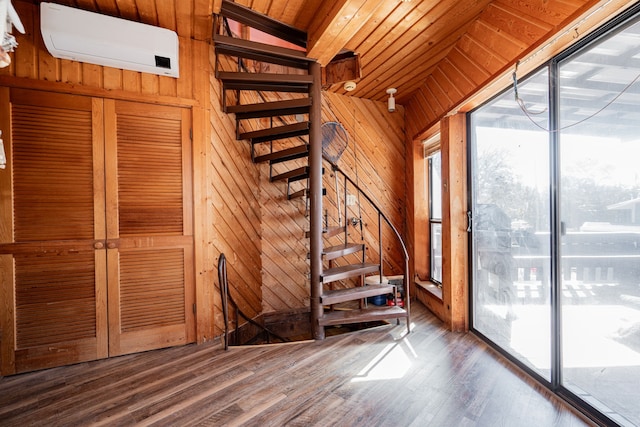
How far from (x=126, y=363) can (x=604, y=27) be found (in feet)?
13.2

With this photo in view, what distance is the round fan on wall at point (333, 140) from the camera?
3592mm

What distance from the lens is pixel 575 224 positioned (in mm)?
1792

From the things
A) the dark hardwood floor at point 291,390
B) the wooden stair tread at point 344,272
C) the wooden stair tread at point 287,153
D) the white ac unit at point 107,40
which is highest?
the white ac unit at point 107,40

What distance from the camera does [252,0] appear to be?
7.49ft

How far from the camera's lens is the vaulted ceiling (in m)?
1.92

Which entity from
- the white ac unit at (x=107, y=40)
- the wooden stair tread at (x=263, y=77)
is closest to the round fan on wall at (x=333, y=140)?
the wooden stair tread at (x=263, y=77)

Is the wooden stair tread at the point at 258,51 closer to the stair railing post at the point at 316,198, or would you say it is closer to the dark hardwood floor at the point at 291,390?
the stair railing post at the point at 316,198

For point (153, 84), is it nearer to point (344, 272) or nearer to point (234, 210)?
point (234, 210)

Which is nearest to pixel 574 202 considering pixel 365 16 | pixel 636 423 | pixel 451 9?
pixel 636 423

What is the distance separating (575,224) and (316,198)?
1926mm

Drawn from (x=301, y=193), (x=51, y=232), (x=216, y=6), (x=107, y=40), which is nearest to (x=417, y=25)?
(x=216, y=6)

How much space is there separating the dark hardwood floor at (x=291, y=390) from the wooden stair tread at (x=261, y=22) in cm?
285

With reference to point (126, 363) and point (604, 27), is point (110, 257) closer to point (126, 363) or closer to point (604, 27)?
point (126, 363)

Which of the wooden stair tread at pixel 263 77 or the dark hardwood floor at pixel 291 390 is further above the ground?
the wooden stair tread at pixel 263 77
